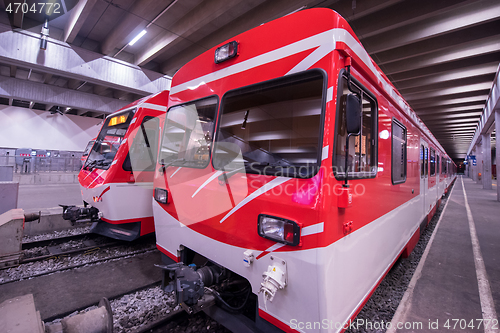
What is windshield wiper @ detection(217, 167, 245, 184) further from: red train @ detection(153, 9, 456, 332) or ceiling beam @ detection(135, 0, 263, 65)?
ceiling beam @ detection(135, 0, 263, 65)

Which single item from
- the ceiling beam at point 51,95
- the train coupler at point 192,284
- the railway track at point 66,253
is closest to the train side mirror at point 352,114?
the train coupler at point 192,284

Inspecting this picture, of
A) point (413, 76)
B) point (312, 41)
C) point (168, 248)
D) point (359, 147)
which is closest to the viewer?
point (312, 41)

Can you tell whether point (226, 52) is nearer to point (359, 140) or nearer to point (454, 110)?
point (359, 140)

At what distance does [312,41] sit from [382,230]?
218cm

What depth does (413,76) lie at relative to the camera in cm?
958

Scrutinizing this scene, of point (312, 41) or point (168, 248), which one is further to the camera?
point (168, 248)

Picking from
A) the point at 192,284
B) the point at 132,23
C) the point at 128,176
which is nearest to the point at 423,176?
the point at 192,284

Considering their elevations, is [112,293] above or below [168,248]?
below

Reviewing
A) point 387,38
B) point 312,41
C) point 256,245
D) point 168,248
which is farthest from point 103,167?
point 387,38

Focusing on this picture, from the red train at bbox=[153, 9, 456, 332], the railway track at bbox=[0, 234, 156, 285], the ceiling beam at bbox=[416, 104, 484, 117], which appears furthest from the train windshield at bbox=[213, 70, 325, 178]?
the ceiling beam at bbox=[416, 104, 484, 117]

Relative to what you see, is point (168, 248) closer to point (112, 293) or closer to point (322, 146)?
point (112, 293)

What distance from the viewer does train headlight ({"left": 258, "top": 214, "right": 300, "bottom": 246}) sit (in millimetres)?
1761

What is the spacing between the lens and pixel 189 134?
2898 millimetres

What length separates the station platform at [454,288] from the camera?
283 cm
